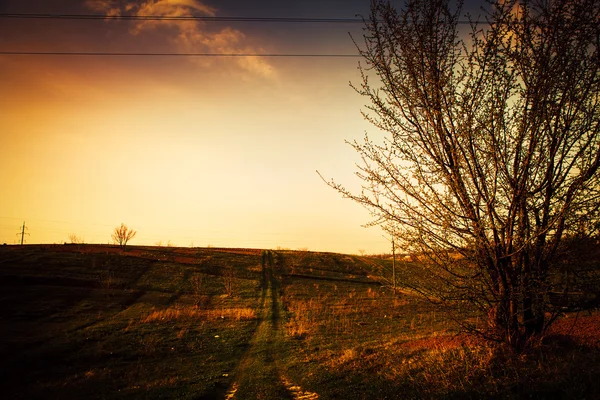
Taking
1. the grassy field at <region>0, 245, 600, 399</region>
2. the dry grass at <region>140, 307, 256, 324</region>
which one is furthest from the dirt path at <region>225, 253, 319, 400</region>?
the dry grass at <region>140, 307, 256, 324</region>

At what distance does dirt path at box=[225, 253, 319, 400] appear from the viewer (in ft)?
30.5

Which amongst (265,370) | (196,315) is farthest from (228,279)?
(265,370)

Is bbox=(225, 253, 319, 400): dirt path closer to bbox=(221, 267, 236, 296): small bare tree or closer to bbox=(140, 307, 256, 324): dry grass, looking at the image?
bbox=(140, 307, 256, 324): dry grass

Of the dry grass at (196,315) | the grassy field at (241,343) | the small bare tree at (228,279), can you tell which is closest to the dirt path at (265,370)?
the grassy field at (241,343)

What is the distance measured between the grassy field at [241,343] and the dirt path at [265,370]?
2.7 inches

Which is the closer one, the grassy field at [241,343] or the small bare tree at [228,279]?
the grassy field at [241,343]

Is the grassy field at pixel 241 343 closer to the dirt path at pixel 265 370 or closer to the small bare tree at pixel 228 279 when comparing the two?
the dirt path at pixel 265 370

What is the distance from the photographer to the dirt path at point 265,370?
365 inches

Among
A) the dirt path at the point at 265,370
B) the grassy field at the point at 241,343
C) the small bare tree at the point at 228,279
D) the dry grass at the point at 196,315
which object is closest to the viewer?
the grassy field at the point at 241,343

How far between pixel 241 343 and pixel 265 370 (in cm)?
A: 577

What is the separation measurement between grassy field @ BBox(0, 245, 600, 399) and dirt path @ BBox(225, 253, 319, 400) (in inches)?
2.7

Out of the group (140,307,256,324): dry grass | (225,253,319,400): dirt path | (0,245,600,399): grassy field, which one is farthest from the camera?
(140,307,256,324): dry grass

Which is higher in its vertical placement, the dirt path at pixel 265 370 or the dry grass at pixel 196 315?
the dirt path at pixel 265 370

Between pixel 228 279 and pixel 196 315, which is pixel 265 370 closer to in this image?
pixel 196 315
